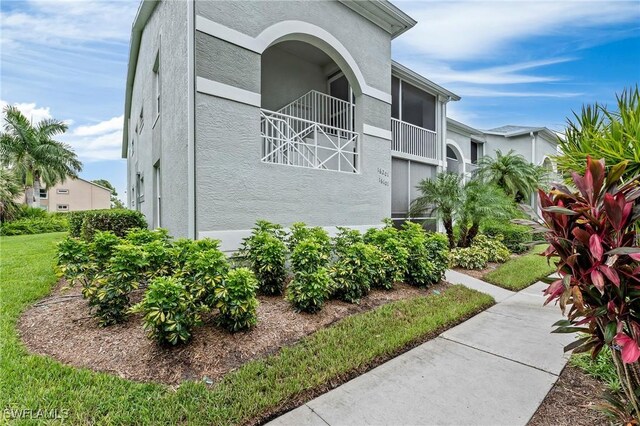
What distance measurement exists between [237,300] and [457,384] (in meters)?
2.62

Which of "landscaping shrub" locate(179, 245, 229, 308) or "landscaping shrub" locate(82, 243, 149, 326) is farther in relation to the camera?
"landscaping shrub" locate(82, 243, 149, 326)

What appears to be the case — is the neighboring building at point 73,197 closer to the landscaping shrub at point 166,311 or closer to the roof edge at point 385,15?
the roof edge at point 385,15

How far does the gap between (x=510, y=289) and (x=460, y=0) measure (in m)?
6.89

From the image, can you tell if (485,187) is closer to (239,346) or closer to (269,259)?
(269,259)

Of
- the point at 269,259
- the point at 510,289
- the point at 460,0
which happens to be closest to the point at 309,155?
the point at 269,259

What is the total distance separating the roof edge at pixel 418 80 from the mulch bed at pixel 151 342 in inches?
352

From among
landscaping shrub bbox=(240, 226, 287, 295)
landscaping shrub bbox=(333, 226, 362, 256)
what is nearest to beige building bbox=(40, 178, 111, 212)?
landscaping shrub bbox=(240, 226, 287, 295)

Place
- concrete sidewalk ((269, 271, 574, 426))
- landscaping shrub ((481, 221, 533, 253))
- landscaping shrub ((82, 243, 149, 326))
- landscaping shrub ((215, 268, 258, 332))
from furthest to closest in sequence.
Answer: landscaping shrub ((481, 221, 533, 253)), landscaping shrub ((82, 243, 149, 326)), landscaping shrub ((215, 268, 258, 332)), concrete sidewalk ((269, 271, 574, 426))

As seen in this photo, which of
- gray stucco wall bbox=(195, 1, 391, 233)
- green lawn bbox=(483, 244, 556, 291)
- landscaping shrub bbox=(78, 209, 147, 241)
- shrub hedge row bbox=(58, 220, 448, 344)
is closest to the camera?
shrub hedge row bbox=(58, 220, 448, 344)

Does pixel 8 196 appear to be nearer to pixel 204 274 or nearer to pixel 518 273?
pixel 204 274

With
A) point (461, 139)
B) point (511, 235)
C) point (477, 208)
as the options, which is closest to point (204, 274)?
point (477, 208)

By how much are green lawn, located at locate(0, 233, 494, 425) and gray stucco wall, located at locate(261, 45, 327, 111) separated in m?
8.14

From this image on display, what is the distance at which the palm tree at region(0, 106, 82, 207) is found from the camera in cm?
2570

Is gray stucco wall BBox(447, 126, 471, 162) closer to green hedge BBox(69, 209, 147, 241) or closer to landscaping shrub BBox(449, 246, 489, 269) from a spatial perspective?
landscaping shrub BBox(449, 246, 489, 269)
